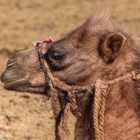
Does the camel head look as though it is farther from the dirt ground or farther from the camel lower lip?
the dirt ground

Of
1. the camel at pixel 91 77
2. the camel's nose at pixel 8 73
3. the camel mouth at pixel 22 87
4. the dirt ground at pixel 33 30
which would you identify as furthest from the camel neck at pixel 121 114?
the dirt ground at pixel 33 30

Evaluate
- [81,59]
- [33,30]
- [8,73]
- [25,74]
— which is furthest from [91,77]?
[33,30]

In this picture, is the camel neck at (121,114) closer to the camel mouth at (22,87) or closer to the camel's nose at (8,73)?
the camel mouth at (22,87)

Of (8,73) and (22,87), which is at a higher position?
(8,73)

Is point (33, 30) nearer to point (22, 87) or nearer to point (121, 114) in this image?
point (22, 87)

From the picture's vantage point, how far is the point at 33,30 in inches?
478

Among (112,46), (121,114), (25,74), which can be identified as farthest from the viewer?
(25,74)

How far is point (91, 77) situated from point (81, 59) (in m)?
0.17

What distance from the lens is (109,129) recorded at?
4219mm

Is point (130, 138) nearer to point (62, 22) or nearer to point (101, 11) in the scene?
point (101, 11)

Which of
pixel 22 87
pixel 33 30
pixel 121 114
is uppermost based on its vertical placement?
pixel 33 30

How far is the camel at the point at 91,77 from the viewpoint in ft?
13.9

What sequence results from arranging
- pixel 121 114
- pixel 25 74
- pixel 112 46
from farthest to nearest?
pixel 25 74
pixel 112 46
pixel 121 114

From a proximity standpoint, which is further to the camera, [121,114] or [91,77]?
[91,77]
